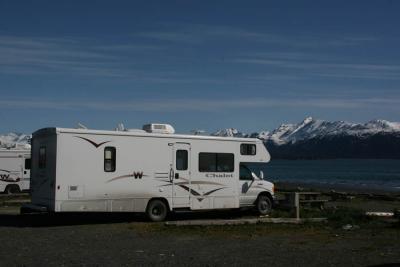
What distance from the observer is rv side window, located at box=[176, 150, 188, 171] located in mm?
19031

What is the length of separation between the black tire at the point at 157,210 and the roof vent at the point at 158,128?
204 cm

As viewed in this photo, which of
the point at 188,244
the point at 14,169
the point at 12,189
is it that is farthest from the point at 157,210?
the point at 12,189

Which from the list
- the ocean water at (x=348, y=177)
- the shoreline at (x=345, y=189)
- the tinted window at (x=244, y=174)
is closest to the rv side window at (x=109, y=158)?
the tinted window at (x=244, y=174)

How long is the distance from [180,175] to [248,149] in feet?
8.89

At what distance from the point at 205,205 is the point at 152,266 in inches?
344

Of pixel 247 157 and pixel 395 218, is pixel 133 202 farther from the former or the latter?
pixel 395 218

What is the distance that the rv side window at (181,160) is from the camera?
62.4ft

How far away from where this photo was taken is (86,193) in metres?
17.4

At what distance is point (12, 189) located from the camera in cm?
3061

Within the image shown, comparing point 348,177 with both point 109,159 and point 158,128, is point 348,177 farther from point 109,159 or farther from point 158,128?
point 109,159

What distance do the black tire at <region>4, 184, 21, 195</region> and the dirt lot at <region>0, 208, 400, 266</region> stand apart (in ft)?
39.3

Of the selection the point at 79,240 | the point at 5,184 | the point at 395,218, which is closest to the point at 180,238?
the point at 79,240

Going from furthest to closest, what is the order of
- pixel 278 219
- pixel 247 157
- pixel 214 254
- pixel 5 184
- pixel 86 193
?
pixel 5 184 → pixel 247 157 → pixel 278 219 → pixel 86 193 → pixel 214 254

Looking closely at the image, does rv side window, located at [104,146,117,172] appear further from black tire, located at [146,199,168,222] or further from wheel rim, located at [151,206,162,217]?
wheel rim, located at [151,206,162,217]
